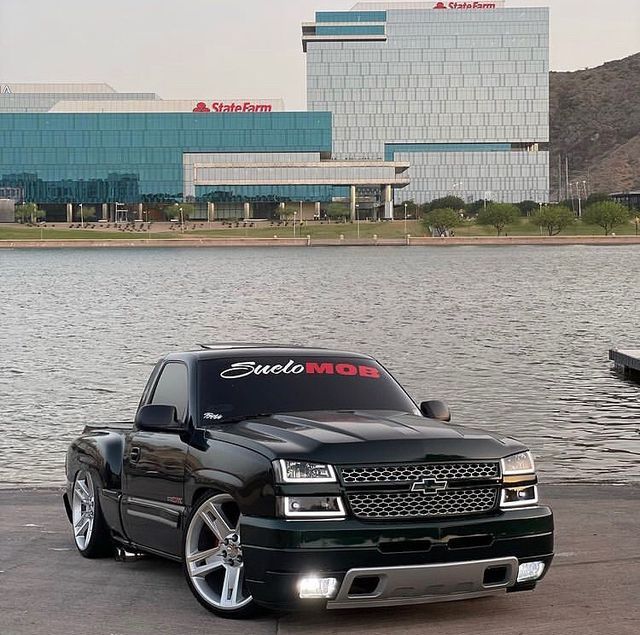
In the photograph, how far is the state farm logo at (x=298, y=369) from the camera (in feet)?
30.6

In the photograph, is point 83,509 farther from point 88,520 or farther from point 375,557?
→ point 375,557

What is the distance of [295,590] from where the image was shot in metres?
7.44

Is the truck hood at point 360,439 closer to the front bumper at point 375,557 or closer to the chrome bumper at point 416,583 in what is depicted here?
the front bumper at point 375,557

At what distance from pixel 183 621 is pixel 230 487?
880 millimetres

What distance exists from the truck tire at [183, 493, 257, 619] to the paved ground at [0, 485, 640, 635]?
12 centimetres

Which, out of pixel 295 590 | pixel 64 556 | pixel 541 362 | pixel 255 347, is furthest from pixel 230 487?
pixel 541 362

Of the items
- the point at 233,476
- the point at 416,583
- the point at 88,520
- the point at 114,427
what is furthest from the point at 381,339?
the point at 416,583

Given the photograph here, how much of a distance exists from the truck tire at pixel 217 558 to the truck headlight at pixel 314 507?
0.44 m

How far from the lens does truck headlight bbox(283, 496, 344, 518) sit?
24.6 feet

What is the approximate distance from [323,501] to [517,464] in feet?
4.14

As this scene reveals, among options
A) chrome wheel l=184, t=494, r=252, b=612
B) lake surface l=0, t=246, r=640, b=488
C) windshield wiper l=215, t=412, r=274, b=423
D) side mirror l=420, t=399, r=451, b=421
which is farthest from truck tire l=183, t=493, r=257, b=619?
lake surface l=0, t=246, r=640, b=488

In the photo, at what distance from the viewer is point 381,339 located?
4444cm

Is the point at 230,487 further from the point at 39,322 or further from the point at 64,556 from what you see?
the point at 39,322

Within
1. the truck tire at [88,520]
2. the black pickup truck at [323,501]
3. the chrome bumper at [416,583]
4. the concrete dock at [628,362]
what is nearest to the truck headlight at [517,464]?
the black pickup truck at [323,501]
